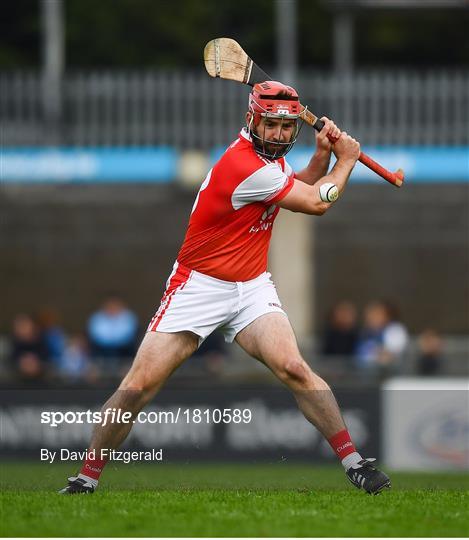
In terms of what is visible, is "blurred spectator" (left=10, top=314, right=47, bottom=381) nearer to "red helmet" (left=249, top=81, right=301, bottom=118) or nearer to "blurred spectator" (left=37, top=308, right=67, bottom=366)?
"blurred spectator" (left=37, top=308, right=67, bottom=366)

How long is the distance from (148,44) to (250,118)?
25.3 m

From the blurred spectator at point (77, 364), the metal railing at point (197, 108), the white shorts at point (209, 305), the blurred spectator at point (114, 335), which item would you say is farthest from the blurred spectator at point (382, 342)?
the white shorts at point (209, 305)

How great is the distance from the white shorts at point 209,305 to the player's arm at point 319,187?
53 centimetres

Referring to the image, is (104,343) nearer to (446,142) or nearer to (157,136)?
(157,136)

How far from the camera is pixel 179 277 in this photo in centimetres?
815

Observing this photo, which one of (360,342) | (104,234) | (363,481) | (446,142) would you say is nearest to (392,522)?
(363,481)

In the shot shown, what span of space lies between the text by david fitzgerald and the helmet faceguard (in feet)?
6.28

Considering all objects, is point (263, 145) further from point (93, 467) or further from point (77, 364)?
point (77, 364)

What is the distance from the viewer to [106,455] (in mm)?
7938

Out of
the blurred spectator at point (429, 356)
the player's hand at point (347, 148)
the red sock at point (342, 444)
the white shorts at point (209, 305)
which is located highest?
the player's hand at point (347, 148)

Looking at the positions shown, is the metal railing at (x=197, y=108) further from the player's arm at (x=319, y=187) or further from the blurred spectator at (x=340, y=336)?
the player's arm at (x=319, y=187)

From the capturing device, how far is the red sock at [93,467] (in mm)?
7914

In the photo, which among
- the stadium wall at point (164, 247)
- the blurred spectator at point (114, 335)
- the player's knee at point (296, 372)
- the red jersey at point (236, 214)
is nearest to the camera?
the player's knee at point (296, 372)

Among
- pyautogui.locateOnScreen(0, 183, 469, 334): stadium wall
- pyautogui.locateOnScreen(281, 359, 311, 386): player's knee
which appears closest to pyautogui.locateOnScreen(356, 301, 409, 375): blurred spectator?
pyautogui.locateOnScreen(0, 183, 469, 334): stadium wall
